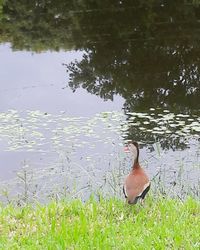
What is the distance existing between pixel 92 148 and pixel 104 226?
4801 mm

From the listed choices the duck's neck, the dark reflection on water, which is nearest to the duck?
the duck's neck

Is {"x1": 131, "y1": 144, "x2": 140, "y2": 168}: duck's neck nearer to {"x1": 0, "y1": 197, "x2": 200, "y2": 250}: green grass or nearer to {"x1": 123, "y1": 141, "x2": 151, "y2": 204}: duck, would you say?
{"x1": 123, "y1": 141, "x2": 151, "y2": 204}: duck

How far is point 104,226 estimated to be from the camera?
16.3 feet

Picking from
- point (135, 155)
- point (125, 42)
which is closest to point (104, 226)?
point (135, 155)

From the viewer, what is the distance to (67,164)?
29.7ft

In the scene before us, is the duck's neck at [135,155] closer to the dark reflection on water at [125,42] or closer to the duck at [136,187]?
the duck at [136,187]

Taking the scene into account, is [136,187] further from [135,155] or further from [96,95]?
[96,95]

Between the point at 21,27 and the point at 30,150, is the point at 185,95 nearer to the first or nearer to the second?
the point at 30,150

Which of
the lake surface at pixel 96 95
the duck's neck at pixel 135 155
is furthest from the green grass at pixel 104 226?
the lake surface at pixel 96 95

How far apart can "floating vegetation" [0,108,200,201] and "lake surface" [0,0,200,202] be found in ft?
0.06

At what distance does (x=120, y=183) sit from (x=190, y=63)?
8.05 meters

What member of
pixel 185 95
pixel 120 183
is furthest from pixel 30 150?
pixel 185 95

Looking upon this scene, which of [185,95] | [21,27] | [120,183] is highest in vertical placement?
[21,27]

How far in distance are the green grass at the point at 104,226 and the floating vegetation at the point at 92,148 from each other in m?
1.78
